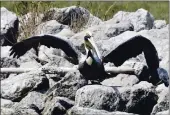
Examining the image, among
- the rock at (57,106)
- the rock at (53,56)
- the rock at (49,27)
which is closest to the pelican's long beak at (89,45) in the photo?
the rock at (53,56)

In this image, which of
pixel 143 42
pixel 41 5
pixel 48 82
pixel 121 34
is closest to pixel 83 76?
pixel 48 82

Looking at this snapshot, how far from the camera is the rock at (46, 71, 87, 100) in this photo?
9.76 metres

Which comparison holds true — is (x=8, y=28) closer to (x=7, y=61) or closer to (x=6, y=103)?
(x=7, y=61)

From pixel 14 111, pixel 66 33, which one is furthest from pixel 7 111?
pixel 66 33

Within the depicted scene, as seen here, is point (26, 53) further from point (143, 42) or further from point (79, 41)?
point (143, 42)

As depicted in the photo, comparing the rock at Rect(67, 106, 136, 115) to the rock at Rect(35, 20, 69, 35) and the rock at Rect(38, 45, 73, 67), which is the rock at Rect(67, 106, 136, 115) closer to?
the rock at Rect(38, 45, 73, 67)

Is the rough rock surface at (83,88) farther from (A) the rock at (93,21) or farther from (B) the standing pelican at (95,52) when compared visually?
(A) the rock at (93,21)

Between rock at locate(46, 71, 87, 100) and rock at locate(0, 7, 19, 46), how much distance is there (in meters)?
2.61

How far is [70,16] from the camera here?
14.0 meters

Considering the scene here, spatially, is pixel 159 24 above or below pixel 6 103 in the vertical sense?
above

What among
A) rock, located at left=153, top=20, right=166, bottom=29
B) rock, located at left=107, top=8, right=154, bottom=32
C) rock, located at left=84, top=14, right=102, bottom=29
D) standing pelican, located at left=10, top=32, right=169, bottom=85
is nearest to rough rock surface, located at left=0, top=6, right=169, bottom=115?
standing pelican, located at left=10, top=32, right=169, bottom=85

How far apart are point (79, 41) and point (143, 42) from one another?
1.26m

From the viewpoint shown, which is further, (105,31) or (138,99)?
(105,31)

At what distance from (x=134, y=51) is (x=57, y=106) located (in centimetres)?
194
